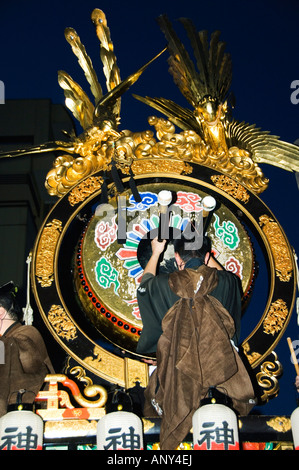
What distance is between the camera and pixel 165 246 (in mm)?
4891

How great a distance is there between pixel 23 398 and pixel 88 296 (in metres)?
0.98

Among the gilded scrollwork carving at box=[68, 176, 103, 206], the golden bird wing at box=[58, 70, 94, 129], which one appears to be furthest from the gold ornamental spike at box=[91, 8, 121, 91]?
the gilded scrollwork carving at box=[68, 176, 103, 206]

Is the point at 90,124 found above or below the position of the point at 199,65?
below

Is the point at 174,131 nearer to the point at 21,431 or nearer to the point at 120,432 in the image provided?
the point at 120,432

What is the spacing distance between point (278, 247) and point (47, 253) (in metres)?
1.81

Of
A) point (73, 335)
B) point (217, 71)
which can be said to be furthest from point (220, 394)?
point (217, 71)

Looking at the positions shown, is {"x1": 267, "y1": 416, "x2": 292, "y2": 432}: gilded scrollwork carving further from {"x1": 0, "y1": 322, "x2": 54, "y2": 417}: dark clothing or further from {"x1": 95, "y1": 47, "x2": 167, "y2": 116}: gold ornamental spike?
{"x1": 95, "y1": 47, "x2": 167, "y2": 116}: gold ornamental spike

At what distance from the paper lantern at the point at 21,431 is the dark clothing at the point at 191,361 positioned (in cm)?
75

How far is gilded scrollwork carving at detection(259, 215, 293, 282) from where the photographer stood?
201 inches

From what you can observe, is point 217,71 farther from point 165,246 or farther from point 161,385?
point 161,385

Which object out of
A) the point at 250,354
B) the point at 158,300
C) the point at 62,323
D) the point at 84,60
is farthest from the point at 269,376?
the point at 84,60

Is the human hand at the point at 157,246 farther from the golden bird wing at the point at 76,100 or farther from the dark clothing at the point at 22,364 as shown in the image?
the golden bird wing at the point at 76,100

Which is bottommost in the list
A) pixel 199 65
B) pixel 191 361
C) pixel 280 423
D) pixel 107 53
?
pixel 280 423

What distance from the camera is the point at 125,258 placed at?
511 centimetres
